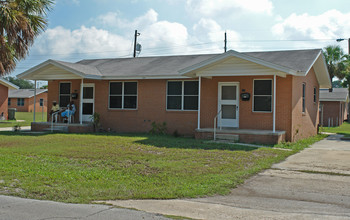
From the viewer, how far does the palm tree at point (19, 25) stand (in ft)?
46.9

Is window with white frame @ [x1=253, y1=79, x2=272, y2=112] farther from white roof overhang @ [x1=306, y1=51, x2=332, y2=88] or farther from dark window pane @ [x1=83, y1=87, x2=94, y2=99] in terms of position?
dark window pane @ [x1=83, y1=87, x2=94, y2=99]

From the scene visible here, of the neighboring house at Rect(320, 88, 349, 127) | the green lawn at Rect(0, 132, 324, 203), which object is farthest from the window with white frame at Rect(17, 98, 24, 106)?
the green lawn at Rect(0, 132, 324, 203)

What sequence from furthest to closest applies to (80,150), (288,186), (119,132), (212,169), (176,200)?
1. (119,132)
2. (80,150)
3. (212,169)
4. (288,186)
5. (176,200)

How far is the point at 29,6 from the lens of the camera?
15.3 m

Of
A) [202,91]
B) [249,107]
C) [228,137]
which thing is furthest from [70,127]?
[249,107]

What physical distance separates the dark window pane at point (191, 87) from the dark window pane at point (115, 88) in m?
3.72

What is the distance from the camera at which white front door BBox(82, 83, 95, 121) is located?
807 inches

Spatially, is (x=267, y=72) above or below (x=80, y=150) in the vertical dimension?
above

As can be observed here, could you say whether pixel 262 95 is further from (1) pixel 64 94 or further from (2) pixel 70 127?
(1) pixel 64 94

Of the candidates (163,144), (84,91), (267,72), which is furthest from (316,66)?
(84,91)

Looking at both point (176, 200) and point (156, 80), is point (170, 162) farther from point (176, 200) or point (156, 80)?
point (156, 80)

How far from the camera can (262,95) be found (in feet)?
53.4

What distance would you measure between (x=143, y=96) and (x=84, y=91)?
12.1 feet

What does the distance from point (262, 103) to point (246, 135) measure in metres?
2.02
